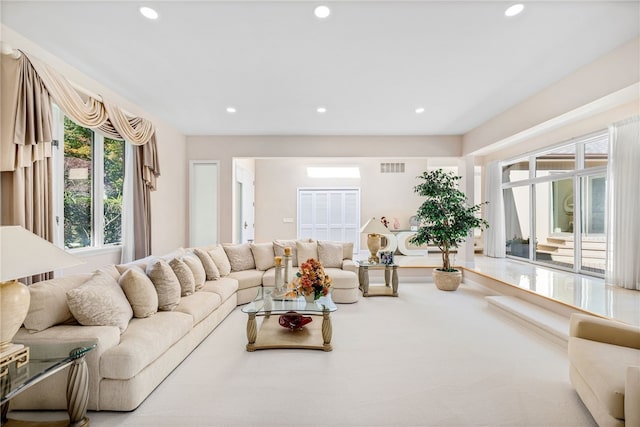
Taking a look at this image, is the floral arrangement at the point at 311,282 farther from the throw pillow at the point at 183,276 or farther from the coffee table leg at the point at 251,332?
the throw pillow at the point at 183,276

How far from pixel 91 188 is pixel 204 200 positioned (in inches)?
94.3

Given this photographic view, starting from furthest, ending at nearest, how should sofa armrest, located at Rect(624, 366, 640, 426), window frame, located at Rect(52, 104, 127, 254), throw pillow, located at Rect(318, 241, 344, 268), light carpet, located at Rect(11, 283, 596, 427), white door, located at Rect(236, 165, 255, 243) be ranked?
1. white door, located at Rect(236, 165, 255, 243)
2. throw pillow, located at Rect(318, 241, 344, 268)
3. window frame, located at Rect(52, 104, 127, 254)
4. light carpet, located at Rect(11, 283, 596, 427)
5. sofa armrest, located at Rect(624, 366, 640, 426)

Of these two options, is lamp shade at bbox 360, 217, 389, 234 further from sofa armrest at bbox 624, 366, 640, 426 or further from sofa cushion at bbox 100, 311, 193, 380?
sofa armrest at bbox 624, 366, 640, 426

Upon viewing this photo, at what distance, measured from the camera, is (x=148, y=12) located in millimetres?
2316

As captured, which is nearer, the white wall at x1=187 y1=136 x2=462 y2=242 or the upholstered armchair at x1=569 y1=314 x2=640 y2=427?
the upholstered armchair at x1=569 y1=314 x2=640 y2=427

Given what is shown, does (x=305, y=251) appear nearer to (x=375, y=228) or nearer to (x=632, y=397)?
(x=375, y=228)

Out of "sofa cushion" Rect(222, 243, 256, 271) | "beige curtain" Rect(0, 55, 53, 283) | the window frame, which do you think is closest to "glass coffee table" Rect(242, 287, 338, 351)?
"sofa cushion" Rect(222, 243, 256, 271)

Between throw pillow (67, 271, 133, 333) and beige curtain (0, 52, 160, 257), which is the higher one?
beige curtain (0, 52, 160, 257)

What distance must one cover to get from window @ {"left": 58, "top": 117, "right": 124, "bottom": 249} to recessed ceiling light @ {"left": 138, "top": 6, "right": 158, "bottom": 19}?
1.74 m

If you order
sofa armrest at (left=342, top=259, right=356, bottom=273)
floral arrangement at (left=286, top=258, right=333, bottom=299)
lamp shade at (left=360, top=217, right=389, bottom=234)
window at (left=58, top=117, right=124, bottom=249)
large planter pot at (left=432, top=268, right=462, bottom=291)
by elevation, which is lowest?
large planter pot at (left=432, top=268, right=462, bottom=291)

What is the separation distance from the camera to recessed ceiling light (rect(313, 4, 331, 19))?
2.26 meters

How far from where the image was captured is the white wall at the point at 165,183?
347 centimetres

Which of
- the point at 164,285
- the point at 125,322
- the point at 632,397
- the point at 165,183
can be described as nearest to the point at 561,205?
the point at 632,397

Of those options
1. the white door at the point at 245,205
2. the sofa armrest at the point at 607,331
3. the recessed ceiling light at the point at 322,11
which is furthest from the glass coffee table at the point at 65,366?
the white door at the point at 245,205
